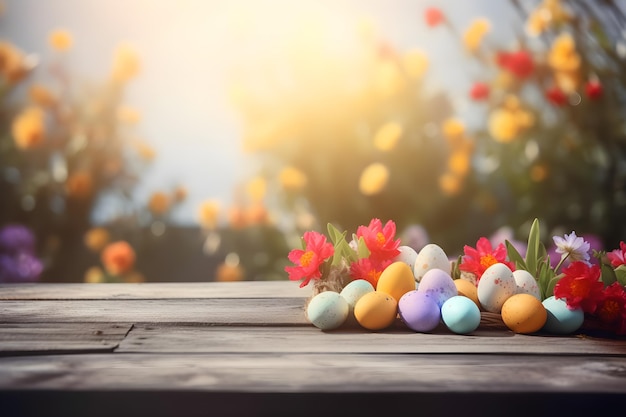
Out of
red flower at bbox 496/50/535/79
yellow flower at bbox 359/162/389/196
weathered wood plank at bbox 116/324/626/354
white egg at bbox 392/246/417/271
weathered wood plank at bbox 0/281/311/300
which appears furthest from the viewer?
red flower at bbox 496/50/535/79

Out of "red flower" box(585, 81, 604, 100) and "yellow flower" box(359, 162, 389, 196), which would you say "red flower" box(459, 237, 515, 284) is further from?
"red flower" box(585, 81, 604, 100)

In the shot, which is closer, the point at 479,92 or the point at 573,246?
the point at 573,246

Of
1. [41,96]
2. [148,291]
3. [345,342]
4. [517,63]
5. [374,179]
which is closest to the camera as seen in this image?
[345,342]

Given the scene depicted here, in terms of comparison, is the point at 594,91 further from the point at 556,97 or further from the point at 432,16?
the point at 432,16

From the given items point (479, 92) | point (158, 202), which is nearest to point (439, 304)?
point (479, 92)

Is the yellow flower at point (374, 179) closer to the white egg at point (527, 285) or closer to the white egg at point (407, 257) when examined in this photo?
the white egg at point (407, 257)

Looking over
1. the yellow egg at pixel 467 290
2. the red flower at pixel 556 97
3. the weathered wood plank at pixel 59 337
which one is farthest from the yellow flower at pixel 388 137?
the weathered wood plank at pixel 59 337

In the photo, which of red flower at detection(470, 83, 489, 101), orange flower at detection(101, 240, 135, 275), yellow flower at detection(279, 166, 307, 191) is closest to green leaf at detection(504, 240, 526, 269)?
yellow flower at detection(279, 166, 307, 191)
